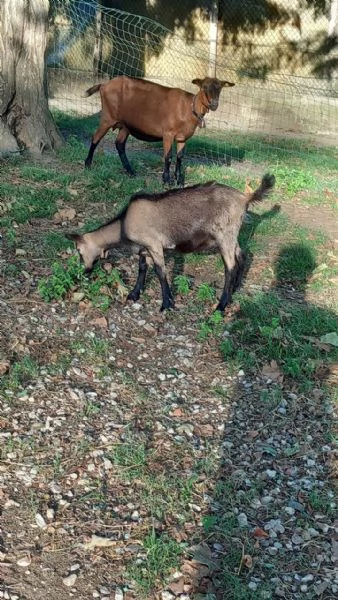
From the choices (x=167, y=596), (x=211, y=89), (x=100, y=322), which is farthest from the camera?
(x=211, y=89)

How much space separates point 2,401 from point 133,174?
4.58 meters

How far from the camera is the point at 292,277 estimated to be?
6219mm

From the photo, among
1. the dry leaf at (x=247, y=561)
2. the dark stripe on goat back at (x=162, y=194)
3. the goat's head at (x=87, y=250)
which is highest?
the dark stripe on goat back at (x=162, y=194)

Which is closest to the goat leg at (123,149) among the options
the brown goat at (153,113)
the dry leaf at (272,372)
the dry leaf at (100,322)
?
the brown goat at (153,113)

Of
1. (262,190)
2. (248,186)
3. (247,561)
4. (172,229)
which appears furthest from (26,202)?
(247,561)

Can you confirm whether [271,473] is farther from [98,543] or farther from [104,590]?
[104,590]

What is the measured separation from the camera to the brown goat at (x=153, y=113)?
27.1ft

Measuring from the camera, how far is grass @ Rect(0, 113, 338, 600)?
3531mm

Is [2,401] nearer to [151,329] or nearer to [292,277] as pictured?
[151,329]

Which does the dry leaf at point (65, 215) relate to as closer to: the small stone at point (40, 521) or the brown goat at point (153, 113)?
the brown goat at point (153, 113)

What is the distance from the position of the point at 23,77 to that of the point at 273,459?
19.8ft

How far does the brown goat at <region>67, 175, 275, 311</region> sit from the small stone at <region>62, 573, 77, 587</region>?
8.64ft

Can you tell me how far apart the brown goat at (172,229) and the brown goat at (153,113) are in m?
2.62

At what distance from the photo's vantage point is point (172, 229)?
5.54 metres
